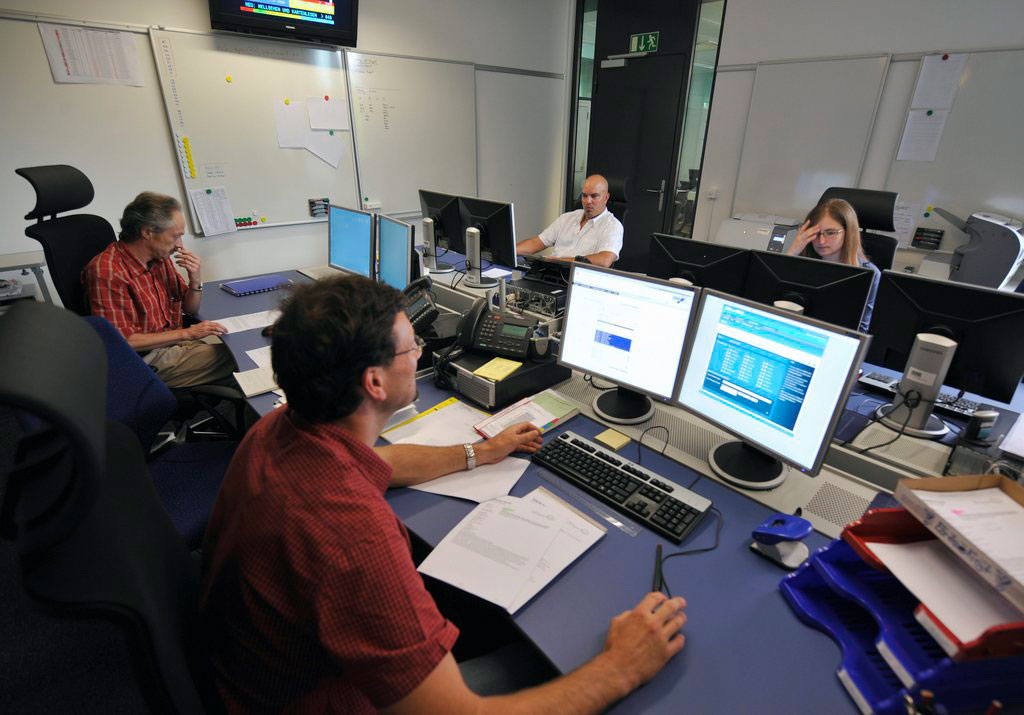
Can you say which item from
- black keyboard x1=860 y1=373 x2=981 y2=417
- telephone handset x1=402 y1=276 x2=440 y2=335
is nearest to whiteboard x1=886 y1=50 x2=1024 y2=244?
black keyboard x1=860 y1=373 x2=981 y2=417

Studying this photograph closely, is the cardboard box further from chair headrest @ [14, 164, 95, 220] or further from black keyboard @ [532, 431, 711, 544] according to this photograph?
chair headrest @ [14, 164, 95, 220]

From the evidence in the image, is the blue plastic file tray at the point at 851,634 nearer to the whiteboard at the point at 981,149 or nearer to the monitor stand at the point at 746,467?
the monitor stand at the point at 746,467

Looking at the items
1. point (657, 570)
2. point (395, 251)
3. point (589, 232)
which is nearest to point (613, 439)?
point (657, 570)

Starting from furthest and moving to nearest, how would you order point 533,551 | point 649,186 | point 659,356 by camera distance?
point 649,186
point 659,356
point 533,551

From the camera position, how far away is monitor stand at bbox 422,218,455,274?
3.04 m

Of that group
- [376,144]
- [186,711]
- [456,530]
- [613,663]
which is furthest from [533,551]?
[376,144]

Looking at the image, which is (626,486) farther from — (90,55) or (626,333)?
(90,55)

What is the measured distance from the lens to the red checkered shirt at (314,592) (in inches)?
29.3

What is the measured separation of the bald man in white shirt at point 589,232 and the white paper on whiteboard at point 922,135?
195 cm

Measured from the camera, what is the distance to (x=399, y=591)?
2.51ft

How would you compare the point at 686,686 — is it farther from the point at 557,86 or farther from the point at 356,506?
the point at 557,86

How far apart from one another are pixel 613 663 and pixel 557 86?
5.48m

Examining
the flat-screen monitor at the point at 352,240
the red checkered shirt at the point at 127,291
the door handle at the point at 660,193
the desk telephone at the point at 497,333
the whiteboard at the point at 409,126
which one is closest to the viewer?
the desk telephone at the point at 497,333

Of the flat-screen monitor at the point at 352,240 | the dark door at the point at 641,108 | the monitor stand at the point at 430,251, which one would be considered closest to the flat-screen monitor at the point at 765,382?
the flat-screen monitor at the point at 352,240
